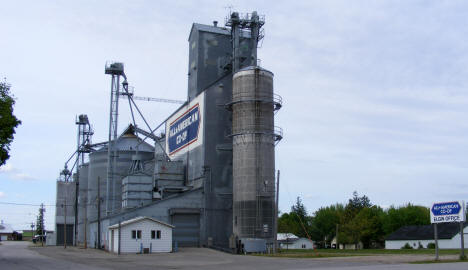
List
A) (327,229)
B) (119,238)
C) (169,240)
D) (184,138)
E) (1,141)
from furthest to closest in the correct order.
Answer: (327,229), (184,138), (169,240), (119,238), (1,141)

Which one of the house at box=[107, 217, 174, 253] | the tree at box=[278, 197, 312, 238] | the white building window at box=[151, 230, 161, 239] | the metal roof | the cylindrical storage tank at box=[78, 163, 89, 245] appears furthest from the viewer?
the tree at box=[278, 197, 312, 238]

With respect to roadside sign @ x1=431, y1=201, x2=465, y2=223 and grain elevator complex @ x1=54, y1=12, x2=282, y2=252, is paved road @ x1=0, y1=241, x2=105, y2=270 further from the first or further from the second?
roadside sign @ x1=431, y1=201, x2=465, y2=223

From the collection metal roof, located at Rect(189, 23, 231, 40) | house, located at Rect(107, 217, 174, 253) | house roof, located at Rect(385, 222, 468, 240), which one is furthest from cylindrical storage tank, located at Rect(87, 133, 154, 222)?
house roof, located at Rect(385, 222, 468, 240)

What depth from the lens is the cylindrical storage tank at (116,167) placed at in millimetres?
73938

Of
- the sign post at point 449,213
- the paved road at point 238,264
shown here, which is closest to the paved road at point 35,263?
the paved road at point 238,264

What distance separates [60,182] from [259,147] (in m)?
57.4

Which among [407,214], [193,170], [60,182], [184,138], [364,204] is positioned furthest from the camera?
[364,204]

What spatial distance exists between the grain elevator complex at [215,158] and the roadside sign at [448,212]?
18.3m

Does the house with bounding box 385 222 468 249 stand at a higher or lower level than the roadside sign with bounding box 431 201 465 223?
lower

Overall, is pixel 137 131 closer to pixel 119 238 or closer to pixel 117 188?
pixel 117 188

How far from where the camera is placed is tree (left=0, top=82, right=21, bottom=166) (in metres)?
34.4

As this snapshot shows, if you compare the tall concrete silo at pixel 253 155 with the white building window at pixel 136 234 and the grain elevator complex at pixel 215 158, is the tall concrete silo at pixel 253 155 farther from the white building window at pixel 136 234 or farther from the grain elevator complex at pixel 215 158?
the white building window at pixel 136 234

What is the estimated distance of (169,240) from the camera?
5072 cm

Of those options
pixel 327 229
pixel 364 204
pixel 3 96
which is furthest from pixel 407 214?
pixel 3 96
